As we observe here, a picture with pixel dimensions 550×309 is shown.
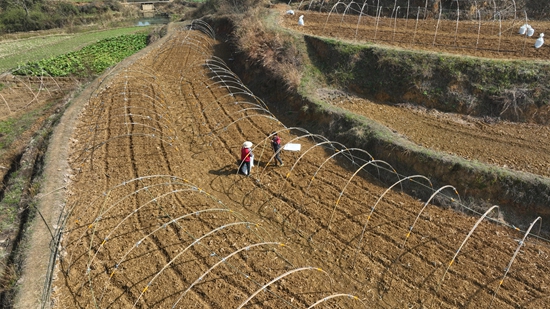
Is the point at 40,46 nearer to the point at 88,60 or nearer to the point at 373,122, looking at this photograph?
the point at 88,60

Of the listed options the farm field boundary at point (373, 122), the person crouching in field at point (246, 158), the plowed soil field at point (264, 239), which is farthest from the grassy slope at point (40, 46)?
the person crouching in field at point (246, 158)

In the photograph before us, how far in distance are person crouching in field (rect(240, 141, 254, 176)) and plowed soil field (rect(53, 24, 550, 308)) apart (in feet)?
0.94

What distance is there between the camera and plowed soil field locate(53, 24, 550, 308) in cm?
623

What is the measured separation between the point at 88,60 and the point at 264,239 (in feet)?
70.9

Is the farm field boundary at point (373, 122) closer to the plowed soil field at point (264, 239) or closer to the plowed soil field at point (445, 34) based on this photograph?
the plowed soil field at point (264, 239)

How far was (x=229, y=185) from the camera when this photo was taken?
936cm

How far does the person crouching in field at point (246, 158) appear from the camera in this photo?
30.4ft

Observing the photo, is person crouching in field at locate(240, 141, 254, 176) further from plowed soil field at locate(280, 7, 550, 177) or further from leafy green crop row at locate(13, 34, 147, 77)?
Result: leafy green crop row at locate(13, 34, 147, 77)

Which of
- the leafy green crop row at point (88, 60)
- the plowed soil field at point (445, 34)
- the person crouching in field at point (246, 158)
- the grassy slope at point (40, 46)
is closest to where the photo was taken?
the person crouching in field at point (246, 158)

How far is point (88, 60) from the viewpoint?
22219 mm

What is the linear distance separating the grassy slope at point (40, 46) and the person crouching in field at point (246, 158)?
72.3ft

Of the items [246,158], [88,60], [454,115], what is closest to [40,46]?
[88,60]

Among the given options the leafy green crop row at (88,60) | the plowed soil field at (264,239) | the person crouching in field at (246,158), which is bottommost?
the plowed soil field at (264,239)

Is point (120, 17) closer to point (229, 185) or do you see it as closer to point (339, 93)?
point (339, 93)
